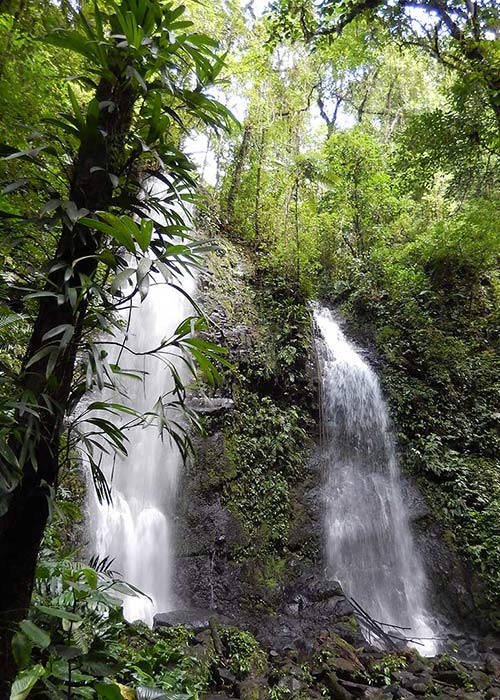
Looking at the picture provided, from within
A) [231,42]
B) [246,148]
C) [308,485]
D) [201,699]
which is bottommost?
[201,699]

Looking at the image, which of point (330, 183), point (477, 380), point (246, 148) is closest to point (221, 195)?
point (246, 148)

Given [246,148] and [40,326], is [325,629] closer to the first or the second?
[40,326]

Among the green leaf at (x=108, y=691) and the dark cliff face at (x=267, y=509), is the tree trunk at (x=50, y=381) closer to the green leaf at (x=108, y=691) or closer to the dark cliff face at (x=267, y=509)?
the green leaf at (x=108, y=691)

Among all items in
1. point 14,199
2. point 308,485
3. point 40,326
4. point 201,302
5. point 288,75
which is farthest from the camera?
point 288,75

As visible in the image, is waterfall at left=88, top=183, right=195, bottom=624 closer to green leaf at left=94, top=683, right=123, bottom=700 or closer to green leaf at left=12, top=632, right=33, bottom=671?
green leaf at left=94, top=683, right=123, bottom=700

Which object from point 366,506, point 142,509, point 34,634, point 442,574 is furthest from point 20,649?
point 442,574

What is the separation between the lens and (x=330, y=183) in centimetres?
1120

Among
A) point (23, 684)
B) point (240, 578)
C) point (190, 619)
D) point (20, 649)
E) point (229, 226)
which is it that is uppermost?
point (229, 226)

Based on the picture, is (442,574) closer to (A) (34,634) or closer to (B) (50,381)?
(A) (34,634)

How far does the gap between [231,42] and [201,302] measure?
24.1 ft

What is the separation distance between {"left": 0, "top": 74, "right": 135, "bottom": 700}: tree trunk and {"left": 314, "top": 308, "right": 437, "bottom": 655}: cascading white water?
5.86 meters

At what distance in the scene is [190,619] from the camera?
471cm

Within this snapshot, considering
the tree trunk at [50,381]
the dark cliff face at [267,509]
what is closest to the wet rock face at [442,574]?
the dark cliff face at [267,509]

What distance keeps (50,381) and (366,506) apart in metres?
6.68
